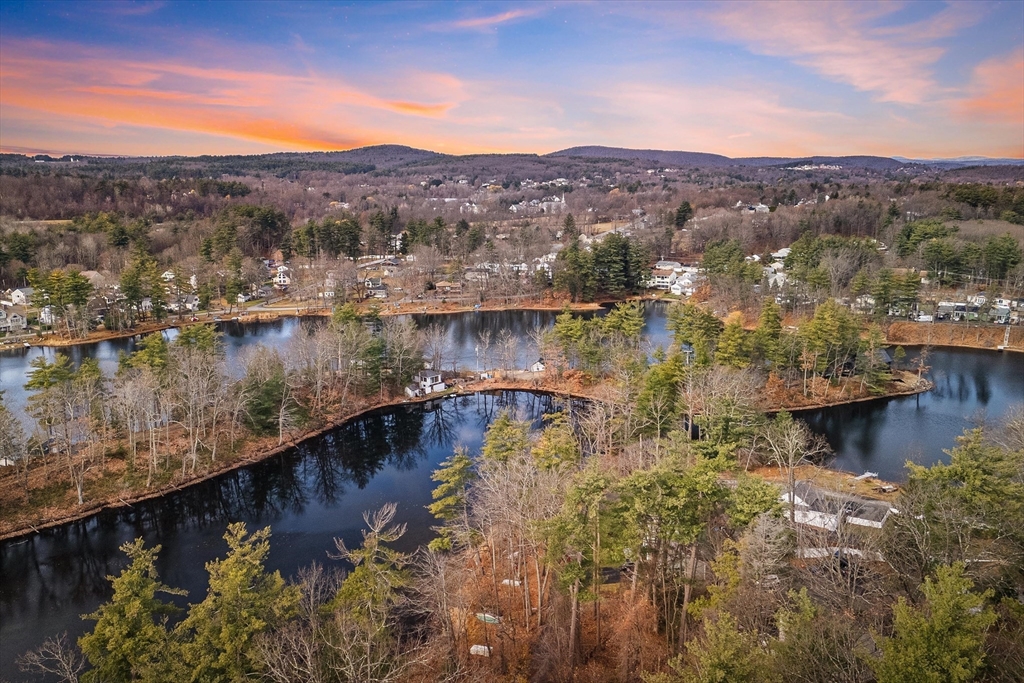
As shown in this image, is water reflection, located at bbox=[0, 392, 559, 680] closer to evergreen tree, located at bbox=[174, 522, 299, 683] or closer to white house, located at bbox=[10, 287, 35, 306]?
evergreen tree, located at bbox=[174, 522, 299, 683]

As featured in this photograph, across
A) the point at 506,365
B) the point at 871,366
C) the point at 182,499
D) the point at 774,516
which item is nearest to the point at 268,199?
the point at 506,365

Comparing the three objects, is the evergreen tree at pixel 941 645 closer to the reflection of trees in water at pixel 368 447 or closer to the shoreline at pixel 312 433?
the reflection of trees in water at pixel 368 447

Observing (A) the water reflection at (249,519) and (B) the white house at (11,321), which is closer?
(A) the water reflection at (249,519)

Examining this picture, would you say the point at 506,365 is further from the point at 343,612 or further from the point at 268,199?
the point at 268,199

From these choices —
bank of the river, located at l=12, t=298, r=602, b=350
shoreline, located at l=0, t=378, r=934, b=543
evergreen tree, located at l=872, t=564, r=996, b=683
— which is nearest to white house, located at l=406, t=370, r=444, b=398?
shoreline, located at l=0, t=378, r=934, b=543

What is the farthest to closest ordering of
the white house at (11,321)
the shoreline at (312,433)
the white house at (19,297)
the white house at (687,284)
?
the white house at (687,284) < the white house at (19,297) < the white house at (11,321) < the shoreline at (312,433)

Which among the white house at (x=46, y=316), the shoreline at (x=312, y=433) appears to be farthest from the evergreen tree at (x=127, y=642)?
the white house at (x=46, y=316)

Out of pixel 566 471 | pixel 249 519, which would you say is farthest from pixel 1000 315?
pixel 249 519
